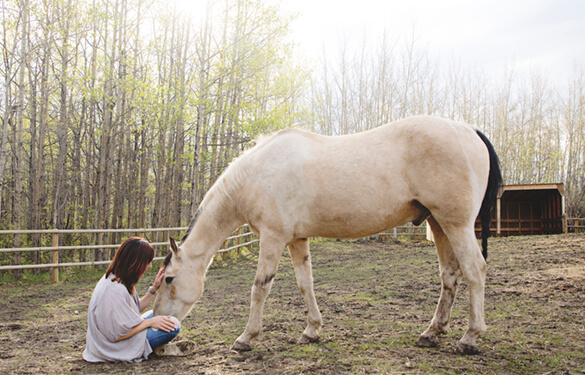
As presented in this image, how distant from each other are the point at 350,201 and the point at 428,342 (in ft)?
4.63

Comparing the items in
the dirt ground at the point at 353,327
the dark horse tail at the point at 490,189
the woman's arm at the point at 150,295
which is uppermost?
the dark horse tail at the point at 490,189

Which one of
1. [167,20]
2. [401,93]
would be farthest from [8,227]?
[401,93]

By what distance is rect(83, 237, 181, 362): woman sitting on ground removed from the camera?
107 inches

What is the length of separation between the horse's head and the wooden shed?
16597 mm

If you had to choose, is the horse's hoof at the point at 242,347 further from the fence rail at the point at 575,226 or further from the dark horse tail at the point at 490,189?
the fence rail at the point at 575,226

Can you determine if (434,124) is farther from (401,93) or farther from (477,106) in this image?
(477,106)

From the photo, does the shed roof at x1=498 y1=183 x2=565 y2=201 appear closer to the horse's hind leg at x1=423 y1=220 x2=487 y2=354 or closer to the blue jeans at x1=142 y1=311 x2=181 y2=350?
the horse's hind leg at x1=423 y1=220 x2=487 y2=354

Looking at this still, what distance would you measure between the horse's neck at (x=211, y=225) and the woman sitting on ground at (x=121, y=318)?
0.68m

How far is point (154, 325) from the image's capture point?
114 inches

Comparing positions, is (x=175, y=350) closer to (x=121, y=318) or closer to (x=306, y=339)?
(x=121, y=318)

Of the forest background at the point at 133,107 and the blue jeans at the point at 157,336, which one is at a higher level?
the forest background at the point at 133,107

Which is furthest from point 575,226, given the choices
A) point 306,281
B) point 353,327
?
point 306,281

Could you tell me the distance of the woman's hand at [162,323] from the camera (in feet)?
9.50

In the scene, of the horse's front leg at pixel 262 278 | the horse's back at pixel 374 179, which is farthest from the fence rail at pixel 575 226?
the horse's front leg at pixel 262 278
